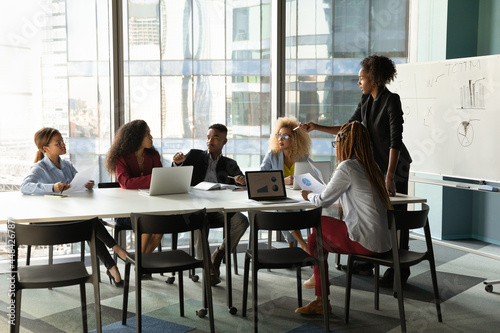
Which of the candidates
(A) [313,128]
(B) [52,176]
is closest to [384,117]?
(A) [313,128]

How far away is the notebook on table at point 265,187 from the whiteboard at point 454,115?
1944mm

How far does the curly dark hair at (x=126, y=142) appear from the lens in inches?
170

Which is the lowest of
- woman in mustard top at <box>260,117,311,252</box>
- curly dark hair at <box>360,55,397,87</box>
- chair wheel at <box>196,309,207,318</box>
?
chair wheel at <box>196,309,207,318</box>

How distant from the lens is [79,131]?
5.16m

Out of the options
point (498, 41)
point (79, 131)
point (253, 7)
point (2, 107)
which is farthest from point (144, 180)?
point (498, 41)

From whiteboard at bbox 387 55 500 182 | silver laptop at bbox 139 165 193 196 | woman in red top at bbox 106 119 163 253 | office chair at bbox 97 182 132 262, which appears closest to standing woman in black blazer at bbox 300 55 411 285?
whiteboard at bbox 387 55 500 182

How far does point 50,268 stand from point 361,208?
1.88 meters

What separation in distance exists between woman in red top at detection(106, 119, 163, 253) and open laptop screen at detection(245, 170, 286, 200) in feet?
2.88

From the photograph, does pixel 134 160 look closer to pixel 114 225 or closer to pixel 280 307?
pixel 114 225

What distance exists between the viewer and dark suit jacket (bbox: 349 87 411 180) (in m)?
4.12

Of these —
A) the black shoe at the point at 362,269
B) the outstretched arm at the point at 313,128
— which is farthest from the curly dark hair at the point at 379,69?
the black shoe at the point at 362,269

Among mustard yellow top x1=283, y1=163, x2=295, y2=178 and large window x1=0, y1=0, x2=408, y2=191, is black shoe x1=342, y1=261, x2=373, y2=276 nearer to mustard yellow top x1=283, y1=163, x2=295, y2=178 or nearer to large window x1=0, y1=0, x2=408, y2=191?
mustard yellow top x1=283, y1=163, x2=295, y2=178

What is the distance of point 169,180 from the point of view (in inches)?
155

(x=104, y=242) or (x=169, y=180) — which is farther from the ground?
(x=169, y=180)
